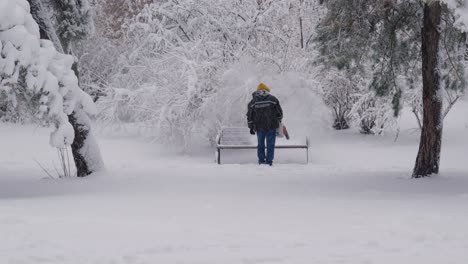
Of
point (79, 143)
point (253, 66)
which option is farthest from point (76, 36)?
point (253, 66)

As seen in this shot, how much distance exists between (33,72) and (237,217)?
11.6 ft

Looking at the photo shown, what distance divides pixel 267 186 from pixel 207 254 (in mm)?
4956

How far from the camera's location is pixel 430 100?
10273mm

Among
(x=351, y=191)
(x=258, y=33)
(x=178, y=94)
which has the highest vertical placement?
(x=258, y=33)

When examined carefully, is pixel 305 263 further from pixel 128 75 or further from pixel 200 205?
pixel 128 75

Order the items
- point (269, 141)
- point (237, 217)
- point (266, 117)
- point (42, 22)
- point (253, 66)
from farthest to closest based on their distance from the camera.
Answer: point (253, 66) < point (269, 141) < point (266, 117) < point (42, 22) < point (237, 217)

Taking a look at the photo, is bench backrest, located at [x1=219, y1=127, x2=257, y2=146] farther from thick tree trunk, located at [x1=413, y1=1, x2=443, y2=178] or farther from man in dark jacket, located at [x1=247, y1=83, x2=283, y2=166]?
thick tree trunk, located at [x1=413, y1=1, x2=443, y2=178]

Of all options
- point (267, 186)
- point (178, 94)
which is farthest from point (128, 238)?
point (178, 94)

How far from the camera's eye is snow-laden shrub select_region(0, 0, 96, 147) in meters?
7.65

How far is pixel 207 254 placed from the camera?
4.68 m

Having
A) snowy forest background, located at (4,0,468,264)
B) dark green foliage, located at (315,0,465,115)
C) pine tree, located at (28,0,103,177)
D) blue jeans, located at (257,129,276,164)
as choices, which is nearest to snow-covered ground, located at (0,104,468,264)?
snowy forest background, located at (4,0,468,264)

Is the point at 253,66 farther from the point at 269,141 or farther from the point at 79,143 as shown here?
the point at 79,143

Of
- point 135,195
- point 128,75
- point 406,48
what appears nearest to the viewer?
point 135,195

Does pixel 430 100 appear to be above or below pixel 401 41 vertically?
below
